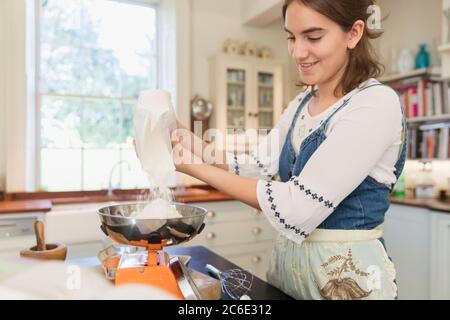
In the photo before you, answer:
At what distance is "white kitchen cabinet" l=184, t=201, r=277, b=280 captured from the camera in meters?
2.70

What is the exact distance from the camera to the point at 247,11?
3.49 meters

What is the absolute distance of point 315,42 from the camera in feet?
2.95

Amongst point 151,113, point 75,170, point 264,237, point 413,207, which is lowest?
point 264,237

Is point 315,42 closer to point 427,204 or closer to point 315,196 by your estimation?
point 315,196

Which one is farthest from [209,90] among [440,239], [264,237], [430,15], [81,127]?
[440,239]

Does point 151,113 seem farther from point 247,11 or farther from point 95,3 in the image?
point 247,11

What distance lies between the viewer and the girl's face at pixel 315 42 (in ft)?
2.89

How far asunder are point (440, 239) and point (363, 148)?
5.85ft

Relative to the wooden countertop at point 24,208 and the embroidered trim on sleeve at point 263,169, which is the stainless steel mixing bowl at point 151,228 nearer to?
the embroidered trim on sleeve at point 263,169

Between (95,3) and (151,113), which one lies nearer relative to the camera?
(151,113)

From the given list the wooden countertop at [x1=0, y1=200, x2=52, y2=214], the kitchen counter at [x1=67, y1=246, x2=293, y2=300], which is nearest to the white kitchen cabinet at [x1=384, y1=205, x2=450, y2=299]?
the kitchen counter at [x1=67, y1=246, x2=293, y2=300]

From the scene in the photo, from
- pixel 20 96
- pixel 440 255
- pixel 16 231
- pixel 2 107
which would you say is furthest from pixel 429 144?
pixel 2 107

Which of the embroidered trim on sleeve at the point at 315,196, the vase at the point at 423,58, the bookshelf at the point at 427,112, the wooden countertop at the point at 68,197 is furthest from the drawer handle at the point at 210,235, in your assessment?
the vase at the point at 423,58

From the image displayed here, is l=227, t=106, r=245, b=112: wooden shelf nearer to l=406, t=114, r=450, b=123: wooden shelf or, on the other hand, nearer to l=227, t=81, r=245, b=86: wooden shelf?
l=227, t=81, r=245, b=86: wooden shelf
